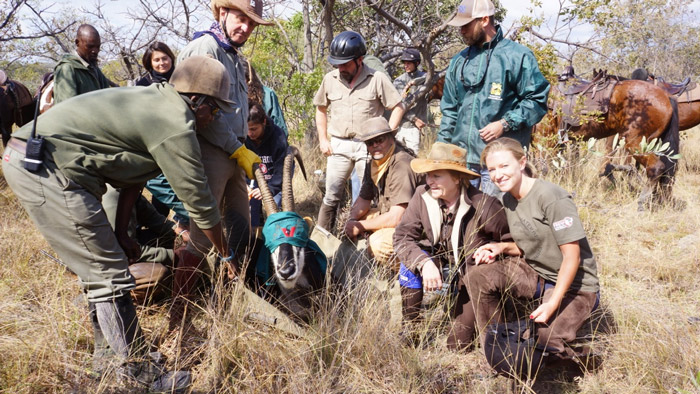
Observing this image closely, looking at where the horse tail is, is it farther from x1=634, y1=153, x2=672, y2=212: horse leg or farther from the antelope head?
the antelope head

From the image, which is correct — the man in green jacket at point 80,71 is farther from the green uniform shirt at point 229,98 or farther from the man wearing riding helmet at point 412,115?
the man wearing riding helmet at point 412,115

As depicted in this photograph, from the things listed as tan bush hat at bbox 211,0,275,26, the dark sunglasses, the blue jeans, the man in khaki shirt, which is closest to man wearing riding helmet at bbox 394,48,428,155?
the man in khaki shirt

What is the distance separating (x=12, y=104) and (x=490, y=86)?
5578mm

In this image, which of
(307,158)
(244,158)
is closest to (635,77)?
(307,158)

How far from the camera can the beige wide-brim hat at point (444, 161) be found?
305cm

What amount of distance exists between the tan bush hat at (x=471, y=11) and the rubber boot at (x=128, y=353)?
9.67 feet

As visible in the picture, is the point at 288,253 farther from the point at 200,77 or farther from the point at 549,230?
the point at 549,230

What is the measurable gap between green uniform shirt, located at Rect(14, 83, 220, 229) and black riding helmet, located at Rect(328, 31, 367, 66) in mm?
2531

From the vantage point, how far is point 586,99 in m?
6.66

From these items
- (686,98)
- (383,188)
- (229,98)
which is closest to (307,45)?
(383,188)

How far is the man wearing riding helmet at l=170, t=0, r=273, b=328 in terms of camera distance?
309cm

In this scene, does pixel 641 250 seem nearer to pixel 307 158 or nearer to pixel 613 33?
pixel 613 33

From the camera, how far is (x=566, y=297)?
9.08 ft

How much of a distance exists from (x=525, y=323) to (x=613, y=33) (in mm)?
4292
